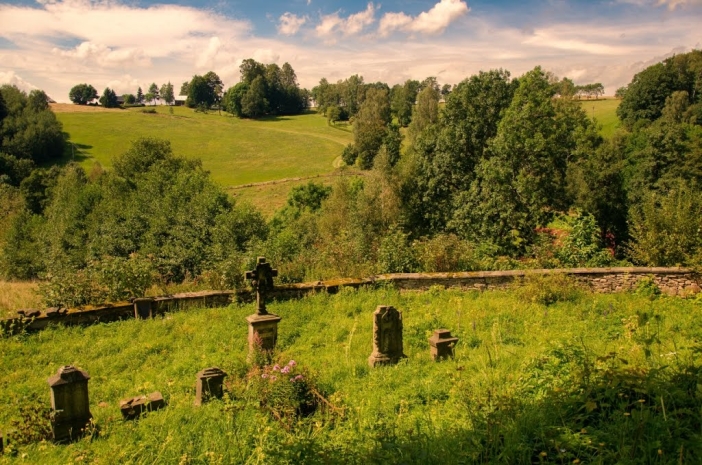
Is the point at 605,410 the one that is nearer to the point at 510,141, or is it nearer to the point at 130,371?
the point at 130,371

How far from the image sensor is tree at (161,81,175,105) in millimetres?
107500

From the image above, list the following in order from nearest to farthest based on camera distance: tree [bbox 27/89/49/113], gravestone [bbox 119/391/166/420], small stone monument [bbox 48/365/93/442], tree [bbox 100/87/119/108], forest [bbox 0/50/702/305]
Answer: small stone monument [bbox 48/365/93/442]
gravestone [bbox 119/391/166/420]
forest [bbox 0/50/702/305]
tree [bbox 27/89/49/113]
tree [bbox 100/87/119/108]

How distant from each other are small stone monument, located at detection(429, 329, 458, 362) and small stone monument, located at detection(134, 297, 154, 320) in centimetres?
661

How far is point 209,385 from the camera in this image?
652 centimetres

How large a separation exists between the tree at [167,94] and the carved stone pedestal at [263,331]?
11187 cm

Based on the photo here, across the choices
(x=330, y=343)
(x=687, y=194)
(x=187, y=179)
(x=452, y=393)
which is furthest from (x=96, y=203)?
(x=687, y=194)

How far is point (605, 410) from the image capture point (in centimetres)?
447

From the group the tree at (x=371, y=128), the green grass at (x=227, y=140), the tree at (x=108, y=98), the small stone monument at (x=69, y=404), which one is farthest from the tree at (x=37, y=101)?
the small stone monument at (x=69, y=404)

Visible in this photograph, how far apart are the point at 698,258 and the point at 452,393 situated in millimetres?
9910

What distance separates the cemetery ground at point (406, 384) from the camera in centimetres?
409

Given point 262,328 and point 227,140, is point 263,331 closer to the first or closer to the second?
point 262,328

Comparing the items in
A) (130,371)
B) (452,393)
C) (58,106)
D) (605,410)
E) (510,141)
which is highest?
(58,106)

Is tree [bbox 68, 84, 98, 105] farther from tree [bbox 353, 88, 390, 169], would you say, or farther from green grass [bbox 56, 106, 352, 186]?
tree [bbox 353, 88, 390, 169]

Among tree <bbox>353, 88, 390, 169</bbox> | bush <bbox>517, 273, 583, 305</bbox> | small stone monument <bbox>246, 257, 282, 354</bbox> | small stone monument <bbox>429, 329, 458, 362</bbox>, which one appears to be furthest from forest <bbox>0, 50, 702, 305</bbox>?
tree <bbox>353, 88, 390, 169</bbox>
